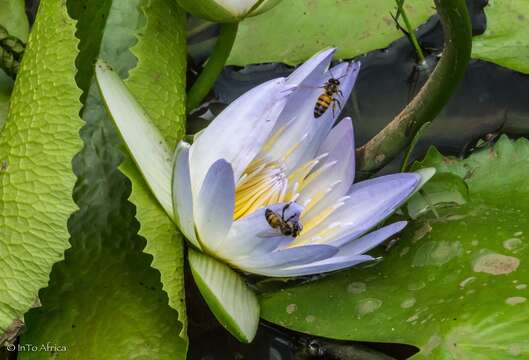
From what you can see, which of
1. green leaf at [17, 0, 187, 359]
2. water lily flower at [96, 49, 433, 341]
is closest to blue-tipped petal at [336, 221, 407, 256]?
water lily flower at [96, 49, 433, 341]

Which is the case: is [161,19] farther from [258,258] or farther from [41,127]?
[258,258]

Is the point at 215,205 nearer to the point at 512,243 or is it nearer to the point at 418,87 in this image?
the point at 512,243

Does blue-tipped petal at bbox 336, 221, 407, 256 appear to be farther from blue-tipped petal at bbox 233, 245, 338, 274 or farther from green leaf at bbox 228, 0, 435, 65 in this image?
green leaf at bbox 228, 0, 435, 65

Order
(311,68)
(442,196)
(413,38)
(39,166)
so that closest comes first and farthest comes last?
(39,166), (311,68), (442,196), (413,38)

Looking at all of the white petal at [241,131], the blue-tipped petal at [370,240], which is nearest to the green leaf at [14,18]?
the white petal at [241,131]

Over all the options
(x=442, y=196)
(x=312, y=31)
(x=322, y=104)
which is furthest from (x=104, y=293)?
(x=312, y=31)

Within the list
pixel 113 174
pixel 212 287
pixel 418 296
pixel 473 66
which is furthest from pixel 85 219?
pixel 473 66

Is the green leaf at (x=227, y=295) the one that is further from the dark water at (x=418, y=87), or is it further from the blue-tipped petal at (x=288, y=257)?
the dark water at (x=418, y=87)
